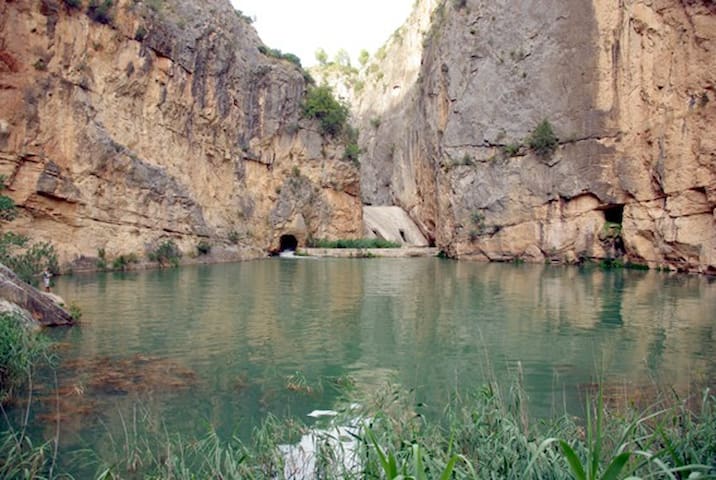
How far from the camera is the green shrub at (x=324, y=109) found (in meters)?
43.7

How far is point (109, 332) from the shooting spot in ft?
37.9

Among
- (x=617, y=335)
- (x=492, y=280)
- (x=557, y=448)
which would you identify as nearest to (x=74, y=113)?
(x=492, y=280)

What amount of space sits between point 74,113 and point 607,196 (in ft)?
93.4

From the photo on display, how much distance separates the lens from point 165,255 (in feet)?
97.7

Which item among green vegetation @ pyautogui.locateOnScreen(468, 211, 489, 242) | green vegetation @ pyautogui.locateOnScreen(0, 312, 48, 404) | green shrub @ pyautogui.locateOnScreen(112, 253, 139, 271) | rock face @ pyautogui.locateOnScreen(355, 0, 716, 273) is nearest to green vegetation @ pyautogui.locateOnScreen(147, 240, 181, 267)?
green shrub @ pyautogui.locateOnScreen(112, 253, 139, 271)

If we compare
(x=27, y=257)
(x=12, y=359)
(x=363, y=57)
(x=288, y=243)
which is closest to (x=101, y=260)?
(x=27, y=257)

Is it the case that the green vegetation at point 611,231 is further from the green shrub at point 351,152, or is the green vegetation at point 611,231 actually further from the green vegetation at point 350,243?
the green shrub at point 351,152

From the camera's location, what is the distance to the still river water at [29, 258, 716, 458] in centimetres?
746

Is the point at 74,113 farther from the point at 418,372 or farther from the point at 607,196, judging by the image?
the point at 607,196

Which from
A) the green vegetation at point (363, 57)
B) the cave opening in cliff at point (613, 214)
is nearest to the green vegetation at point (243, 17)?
the cave opening in cliff at point (613, 214)

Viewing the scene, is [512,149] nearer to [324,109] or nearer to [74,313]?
[324,109]

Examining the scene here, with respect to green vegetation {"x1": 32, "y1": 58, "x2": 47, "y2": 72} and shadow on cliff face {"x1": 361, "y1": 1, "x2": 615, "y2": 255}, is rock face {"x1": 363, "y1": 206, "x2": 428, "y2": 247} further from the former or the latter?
green vegetation {"x1": 32, "y1": 58, "x2": 47, "y2": 72}

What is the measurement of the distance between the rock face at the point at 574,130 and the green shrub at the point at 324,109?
7927mm

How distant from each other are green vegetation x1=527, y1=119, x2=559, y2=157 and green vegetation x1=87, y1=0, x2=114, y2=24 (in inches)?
996
